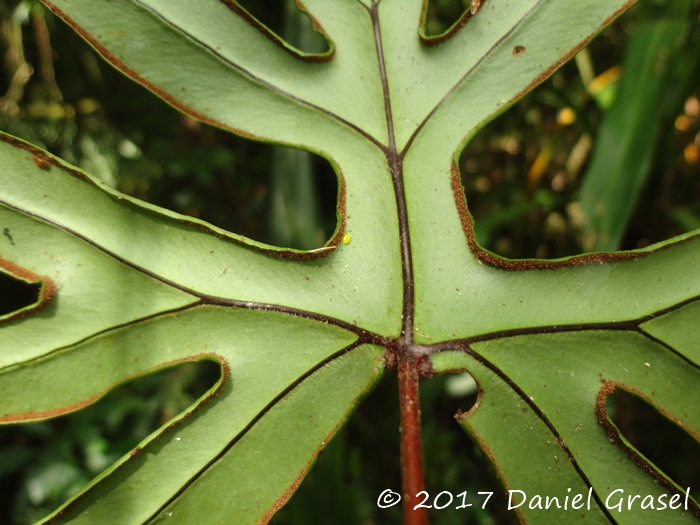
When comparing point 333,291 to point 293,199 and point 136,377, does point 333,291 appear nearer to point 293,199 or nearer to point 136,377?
point 136,377

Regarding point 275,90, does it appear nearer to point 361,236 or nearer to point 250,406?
point 361,236

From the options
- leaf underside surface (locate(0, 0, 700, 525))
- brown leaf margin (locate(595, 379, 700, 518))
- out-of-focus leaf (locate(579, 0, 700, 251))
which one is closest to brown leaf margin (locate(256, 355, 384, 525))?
leaf underside surface (locate(0, 0, 700, 525))

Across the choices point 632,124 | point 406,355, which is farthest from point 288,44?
point 632,124

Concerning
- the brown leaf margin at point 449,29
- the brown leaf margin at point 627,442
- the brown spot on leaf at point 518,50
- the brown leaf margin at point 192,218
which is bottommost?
the brown leaf margin at point 627,442

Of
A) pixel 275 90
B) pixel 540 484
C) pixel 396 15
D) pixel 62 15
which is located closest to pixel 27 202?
pixel 62 15

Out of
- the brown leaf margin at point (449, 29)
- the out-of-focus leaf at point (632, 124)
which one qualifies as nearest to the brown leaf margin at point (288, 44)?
the brown leaf margin at point (449, 29)

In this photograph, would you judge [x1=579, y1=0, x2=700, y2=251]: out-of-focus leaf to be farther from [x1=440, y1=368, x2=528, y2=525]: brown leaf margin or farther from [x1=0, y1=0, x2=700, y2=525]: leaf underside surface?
[x1=440, y1=368, x2=528, y2=525]: brown leaf margin

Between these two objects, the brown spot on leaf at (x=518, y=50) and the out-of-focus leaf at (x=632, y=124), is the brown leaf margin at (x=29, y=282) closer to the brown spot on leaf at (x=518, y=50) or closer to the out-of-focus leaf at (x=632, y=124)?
the brown spot on leaf at (x=518, y=50)
